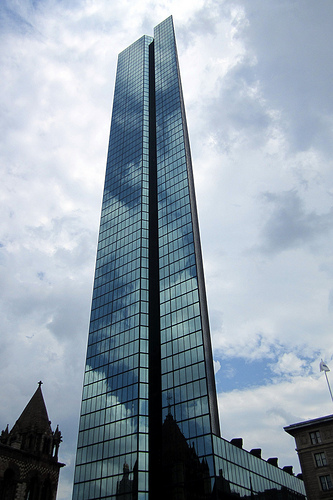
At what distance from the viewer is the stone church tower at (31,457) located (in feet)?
188

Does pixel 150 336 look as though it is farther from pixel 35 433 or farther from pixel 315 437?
pixel 315 437

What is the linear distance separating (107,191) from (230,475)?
6845 centimetres

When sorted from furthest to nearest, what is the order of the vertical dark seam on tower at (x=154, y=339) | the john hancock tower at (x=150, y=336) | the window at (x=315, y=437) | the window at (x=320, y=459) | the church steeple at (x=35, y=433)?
1. the vertical dark seam on tower at (x=154, y=339)
2. the john hancock tower at (x=150, y=336)
3. the church steeple at (x=35, y=433)
4. the window at (x=315, y=437)
5. the window at (x=320, y=459)

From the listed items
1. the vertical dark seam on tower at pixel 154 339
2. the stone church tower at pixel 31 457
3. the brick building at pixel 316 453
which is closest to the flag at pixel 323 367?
the brick building at pixel 316 453

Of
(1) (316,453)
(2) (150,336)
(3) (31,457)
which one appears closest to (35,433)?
(3) (31,457)

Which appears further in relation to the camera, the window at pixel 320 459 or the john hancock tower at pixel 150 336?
the john hancock tower at pixel 150 336

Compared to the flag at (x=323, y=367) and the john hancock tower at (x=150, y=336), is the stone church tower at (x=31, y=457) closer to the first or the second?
the john hancock tower at (x=150, y=336)

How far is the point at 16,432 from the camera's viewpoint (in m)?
62.7

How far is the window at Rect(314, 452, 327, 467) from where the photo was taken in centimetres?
5709

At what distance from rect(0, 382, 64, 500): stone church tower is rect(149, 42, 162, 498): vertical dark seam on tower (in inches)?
537

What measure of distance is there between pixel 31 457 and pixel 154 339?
26909mm

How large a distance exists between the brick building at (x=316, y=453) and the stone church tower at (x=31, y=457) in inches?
1317

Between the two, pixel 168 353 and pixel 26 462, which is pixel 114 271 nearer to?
pixel 168 353

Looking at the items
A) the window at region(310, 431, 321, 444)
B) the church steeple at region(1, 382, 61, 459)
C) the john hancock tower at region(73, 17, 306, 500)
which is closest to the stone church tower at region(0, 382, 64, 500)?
the church steeple at region(1, 382, 61, 459)
